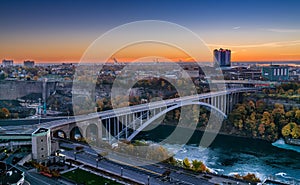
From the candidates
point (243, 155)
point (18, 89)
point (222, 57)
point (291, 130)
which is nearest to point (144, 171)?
point (243, 155)

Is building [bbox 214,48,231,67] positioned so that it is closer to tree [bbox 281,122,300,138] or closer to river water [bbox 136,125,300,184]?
tree [bbox 281,122,300,138]

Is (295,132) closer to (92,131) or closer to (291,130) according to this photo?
(291,130)

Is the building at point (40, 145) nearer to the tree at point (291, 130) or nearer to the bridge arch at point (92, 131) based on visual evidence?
the bridge arch at point (92, 131)

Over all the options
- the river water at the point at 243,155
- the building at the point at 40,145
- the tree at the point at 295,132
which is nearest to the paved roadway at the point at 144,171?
the building at the point at 40,145

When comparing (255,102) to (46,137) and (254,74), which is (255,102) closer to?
(46,137)

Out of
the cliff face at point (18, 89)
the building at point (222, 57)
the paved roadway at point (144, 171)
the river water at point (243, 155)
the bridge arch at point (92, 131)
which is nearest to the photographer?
the paved roadway at point (144, 171)

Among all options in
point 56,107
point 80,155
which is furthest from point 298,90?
point 80,155
